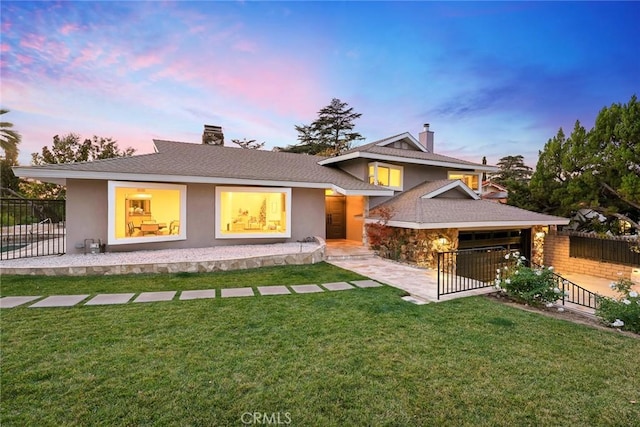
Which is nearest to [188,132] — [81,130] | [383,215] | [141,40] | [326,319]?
[81,130]

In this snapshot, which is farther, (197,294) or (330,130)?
(330,130)

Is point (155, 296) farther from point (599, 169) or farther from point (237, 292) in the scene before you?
point (599, 169)

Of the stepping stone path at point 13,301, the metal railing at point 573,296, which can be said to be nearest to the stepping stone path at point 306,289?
the stepping stone path at point 13,301

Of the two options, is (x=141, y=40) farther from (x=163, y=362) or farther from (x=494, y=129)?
(x=494, y=129)

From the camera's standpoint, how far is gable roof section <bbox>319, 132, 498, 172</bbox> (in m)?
13.7

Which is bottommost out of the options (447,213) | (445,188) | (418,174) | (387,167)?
(447,213)

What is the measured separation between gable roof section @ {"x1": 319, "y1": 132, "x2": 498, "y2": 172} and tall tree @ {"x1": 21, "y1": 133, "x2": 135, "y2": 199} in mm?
20676

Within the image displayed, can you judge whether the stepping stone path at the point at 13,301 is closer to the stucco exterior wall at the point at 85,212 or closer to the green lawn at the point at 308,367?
the green lawn at the point at 308,367

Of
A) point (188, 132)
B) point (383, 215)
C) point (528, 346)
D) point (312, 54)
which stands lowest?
point (528, 346)

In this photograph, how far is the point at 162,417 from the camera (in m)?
2.54

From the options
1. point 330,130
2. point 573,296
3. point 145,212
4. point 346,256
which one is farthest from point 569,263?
point 330,130

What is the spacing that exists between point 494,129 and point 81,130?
33.0 metres

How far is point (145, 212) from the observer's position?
1537 centimetres

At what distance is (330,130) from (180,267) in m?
27.2
